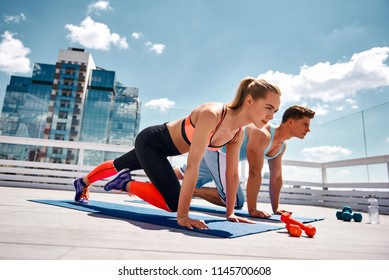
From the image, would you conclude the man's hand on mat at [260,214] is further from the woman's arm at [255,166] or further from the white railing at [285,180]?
the white railing at [285,180]

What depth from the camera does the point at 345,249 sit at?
3.97ft

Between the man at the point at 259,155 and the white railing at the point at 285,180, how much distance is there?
2.45m

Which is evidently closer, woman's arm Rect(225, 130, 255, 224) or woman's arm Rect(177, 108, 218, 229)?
woman's arm Rect(177, 108, 218, 229)

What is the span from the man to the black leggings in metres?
0.85

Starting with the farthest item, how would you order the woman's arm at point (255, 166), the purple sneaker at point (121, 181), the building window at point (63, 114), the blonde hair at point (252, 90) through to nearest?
the building window at point (63, 114), the woman's arm at point (255, 166), the purple sneaker at point (121, 181), the blonde hair at point (252, 90)

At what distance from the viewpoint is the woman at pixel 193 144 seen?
5.26 feet

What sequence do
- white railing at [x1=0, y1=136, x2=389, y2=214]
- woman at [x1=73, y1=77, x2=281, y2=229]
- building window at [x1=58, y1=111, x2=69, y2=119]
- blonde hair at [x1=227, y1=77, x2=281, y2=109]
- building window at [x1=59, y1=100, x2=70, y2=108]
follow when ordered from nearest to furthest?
woman at [x1=73, y1=77, x2=281, y2=229]
blonde hair at [x1=227, y1=77, x2=281, y2=109]
white railing at [x1=0, y1=136, x2=389, y2=214]
building window at [x1=58, y1=111, x2=69, y2=119]
building window at [x1=59, y1=100, x2=70, y2=108]

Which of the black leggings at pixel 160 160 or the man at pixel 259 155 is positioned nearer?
the black leggings at pixel 160 160

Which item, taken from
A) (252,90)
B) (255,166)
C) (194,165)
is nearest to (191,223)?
(194,165)

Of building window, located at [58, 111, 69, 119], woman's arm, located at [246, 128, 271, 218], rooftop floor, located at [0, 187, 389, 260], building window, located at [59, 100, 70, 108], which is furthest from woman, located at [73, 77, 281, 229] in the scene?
building window, located at [59, 100, 70, 108]

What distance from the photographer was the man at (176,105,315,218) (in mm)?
2594

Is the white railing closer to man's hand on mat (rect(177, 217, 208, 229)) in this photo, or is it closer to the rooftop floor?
man's hand on mat (rect(177, 217, 208, 229))

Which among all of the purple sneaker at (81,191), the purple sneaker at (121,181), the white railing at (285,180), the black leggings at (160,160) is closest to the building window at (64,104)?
the white railing at (285,180)
